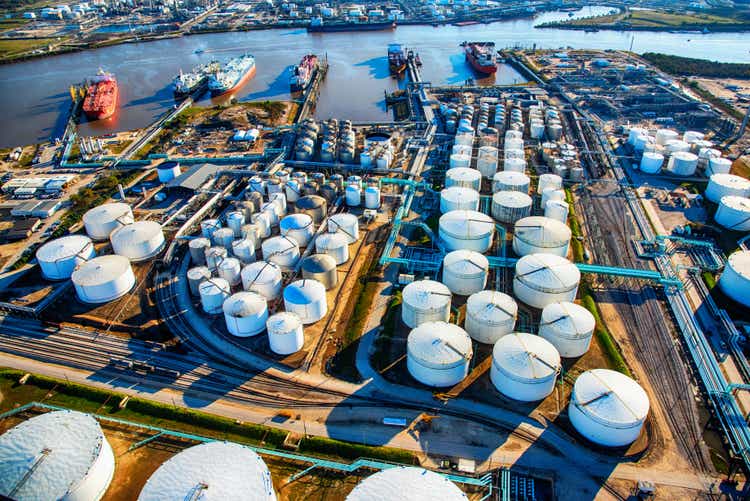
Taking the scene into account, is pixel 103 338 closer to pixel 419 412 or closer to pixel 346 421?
pixel 346 421

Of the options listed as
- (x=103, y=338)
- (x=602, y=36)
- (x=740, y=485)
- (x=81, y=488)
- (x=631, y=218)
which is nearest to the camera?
(x=81, y=488)

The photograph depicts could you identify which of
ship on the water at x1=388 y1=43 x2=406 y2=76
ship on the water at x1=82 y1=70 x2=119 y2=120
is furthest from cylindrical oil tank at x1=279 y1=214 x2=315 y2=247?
ship on the water at x1=388 y1=43 x2=406 y2=76

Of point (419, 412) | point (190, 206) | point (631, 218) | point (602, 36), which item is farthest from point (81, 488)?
point (602, 36)

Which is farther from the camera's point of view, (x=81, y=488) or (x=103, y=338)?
(x=103, y=338)

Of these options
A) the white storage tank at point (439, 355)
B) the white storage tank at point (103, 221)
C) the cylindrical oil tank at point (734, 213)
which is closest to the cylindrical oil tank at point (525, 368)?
the white storage tank at point (439, 355)

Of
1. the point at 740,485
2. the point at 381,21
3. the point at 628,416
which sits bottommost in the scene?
the point at 740,485

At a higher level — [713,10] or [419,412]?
A: [713,10]
